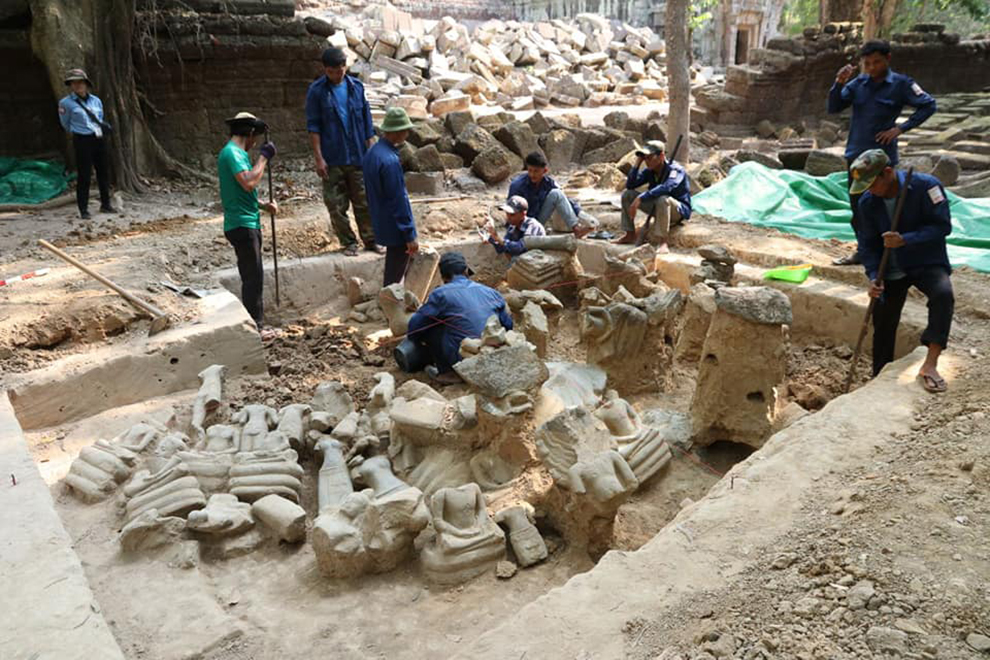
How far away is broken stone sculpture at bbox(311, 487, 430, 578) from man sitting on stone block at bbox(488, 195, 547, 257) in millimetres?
3948

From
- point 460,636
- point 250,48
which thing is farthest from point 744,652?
point 250,48

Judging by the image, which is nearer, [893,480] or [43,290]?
[893,480]

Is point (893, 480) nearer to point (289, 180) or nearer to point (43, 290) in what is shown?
point (43, 290)

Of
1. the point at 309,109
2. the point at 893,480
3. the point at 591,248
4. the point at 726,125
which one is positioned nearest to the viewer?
the point at 893,480

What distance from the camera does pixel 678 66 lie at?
381 inches

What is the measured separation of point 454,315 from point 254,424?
62.2 inches

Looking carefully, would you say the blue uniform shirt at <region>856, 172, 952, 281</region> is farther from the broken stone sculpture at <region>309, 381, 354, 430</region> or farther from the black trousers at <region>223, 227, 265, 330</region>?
the black trousers at <region>223, 227, 265, 330</region>

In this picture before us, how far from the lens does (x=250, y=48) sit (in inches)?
368

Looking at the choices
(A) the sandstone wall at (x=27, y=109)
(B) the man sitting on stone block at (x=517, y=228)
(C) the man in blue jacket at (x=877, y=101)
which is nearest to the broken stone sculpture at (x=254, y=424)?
(B) the man sitting on stone block at (x=517, y=228)

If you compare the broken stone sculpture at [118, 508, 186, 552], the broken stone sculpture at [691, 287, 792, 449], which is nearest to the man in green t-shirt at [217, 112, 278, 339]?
the broken stone sculpture at [118, 508, 186, 552]

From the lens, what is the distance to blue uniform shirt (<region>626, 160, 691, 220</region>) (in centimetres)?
693

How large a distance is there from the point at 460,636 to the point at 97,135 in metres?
6.99

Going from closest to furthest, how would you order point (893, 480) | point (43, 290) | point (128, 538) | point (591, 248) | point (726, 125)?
point (893, 480) < point (128, 538) < point (43, 290) < point (591, 248) < point (726, 125)

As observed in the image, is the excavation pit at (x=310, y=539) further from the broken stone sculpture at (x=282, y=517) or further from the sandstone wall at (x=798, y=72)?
the sandstone wall at (x=798, y=72)
